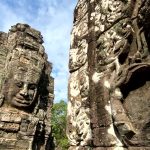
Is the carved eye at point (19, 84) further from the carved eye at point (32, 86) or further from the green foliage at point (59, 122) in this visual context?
the green foliage at point (59, 122)

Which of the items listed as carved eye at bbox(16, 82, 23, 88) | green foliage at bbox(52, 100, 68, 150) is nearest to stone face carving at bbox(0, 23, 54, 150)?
carved eye at bbox(16, 82, 23, 88)

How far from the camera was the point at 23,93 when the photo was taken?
877cm

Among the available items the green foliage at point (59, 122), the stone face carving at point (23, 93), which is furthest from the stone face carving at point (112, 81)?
the green foliage at point (59, 122)

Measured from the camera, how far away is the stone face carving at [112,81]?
203cm

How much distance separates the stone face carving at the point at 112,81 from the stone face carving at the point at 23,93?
5.97 m

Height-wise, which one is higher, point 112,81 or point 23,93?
point 23,93

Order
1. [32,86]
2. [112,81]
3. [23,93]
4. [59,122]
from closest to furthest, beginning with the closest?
[112,81] → [23,93] → [32,86] → [59,122]

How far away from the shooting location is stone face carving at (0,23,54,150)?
325 inches

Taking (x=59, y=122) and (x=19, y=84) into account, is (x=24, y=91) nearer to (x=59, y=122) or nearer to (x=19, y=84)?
(x=19, y=84)

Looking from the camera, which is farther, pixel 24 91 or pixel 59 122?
pixel 59 122

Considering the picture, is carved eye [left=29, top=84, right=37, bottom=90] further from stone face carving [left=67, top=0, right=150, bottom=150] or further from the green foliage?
the green foliage

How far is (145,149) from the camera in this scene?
6.10 feet

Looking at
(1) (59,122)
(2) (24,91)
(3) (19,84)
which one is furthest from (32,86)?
(1) (59,122)

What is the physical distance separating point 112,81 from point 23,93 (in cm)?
691
